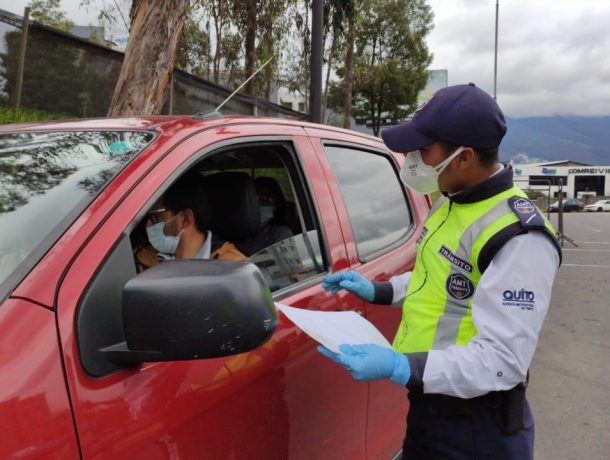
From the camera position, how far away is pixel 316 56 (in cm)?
824

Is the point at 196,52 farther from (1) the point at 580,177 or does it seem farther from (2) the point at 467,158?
(1) the point at 580,177

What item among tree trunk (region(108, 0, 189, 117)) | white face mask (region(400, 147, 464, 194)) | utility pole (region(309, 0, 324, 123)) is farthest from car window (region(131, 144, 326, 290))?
utility pole (region(309, 0, 324, 123))

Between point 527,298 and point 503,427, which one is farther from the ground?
point 527,298

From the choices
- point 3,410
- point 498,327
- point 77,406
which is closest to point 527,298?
point 498,327

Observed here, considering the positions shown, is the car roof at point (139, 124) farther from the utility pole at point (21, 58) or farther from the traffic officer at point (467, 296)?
the utility pole at point (21, 58)

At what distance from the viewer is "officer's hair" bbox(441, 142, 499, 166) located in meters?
1.71

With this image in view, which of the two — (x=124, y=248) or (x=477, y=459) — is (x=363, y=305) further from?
(x=124, y=248)

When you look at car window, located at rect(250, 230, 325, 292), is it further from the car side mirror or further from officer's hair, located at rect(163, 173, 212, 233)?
the car side mirror

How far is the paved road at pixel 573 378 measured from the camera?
3.72 metres

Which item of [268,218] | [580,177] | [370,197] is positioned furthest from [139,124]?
[580,177]

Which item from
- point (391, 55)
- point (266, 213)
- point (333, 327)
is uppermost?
point (391, 55)

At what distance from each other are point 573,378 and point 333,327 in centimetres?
407

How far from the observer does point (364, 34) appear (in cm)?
2777

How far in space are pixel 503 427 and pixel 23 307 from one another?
1372mm
